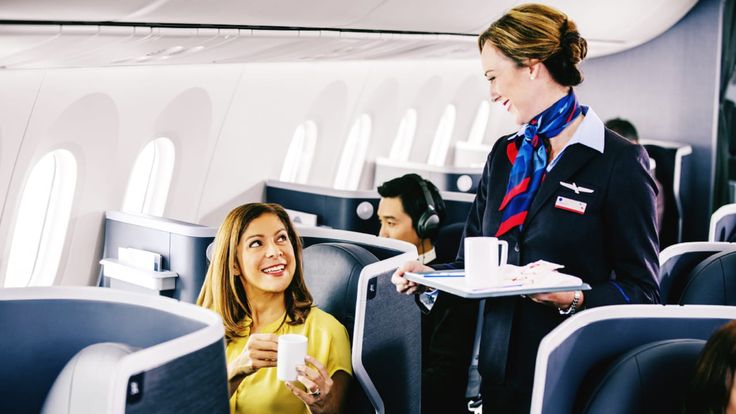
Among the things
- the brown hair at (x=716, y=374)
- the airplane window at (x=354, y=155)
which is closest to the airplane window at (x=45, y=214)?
the brown hair at (x=716, y=374)

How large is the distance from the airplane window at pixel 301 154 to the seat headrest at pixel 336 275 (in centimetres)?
582

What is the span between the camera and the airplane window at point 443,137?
13.3 metres

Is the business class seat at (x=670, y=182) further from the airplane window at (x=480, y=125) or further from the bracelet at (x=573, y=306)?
the bracelet at (x=573, y=306)

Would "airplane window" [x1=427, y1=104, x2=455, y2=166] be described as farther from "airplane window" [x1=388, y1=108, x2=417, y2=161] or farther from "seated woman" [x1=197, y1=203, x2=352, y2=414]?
"seated woman" [x1=197, y1=203, x2=352, y2=414]

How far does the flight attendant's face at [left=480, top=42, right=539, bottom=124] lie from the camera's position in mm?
2252

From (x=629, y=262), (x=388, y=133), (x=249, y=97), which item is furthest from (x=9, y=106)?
(x=388, y=133)

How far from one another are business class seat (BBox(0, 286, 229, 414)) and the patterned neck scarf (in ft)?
2.54

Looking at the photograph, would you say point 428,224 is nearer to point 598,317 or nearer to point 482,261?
point 482,261

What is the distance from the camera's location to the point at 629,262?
2.18m

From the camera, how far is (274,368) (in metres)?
2.87

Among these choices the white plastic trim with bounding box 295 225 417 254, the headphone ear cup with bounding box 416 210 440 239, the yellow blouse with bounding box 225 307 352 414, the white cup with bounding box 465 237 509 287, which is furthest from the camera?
the headphone ear cup with bounding box 416 210 440 239

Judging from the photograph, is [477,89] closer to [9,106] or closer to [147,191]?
[147,191]

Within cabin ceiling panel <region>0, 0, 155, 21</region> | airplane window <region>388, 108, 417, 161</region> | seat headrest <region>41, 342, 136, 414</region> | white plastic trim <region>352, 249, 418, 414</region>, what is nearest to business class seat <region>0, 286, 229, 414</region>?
seat headrest <region>41, 342, 136, 414</region>

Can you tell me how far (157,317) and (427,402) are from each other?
5.31 ft
